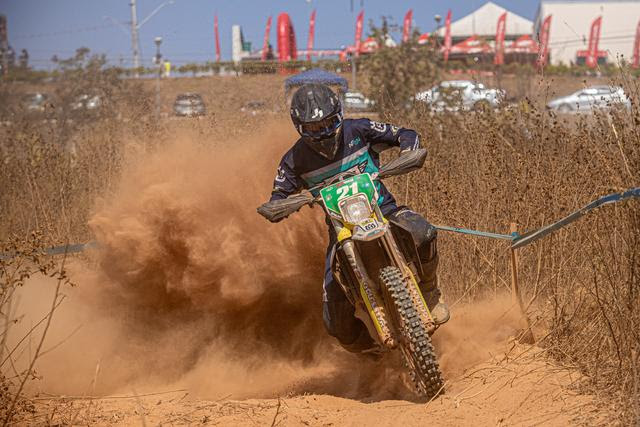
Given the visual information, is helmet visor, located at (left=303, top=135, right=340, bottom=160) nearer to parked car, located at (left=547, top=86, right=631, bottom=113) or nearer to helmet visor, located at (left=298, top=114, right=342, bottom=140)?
helmet visor, located at (left=298, top=114, right=342, bottom=140)

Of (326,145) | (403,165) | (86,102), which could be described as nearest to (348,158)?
(326,145)

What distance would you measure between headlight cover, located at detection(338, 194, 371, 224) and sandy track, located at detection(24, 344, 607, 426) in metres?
1.28

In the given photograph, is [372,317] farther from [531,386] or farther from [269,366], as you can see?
[269,366]

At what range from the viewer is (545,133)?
844 centimetres

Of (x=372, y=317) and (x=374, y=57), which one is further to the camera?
(x=374, y=57)

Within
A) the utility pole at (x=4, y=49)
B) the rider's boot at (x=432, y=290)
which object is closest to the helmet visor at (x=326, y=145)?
the rider's boot at (x=432, y=290)

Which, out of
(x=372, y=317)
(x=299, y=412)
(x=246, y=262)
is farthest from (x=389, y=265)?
(x=246, y=262)

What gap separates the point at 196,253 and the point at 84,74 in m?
14.0

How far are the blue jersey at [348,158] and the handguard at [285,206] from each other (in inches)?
12.5

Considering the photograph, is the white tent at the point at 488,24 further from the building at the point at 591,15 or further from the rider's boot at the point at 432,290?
the rider's boot at the point at 432,290

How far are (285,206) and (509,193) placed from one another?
2590mm

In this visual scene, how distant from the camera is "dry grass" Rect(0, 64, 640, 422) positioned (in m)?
4.80

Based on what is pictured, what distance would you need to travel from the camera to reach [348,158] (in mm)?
6262

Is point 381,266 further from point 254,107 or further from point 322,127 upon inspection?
point 254,107
